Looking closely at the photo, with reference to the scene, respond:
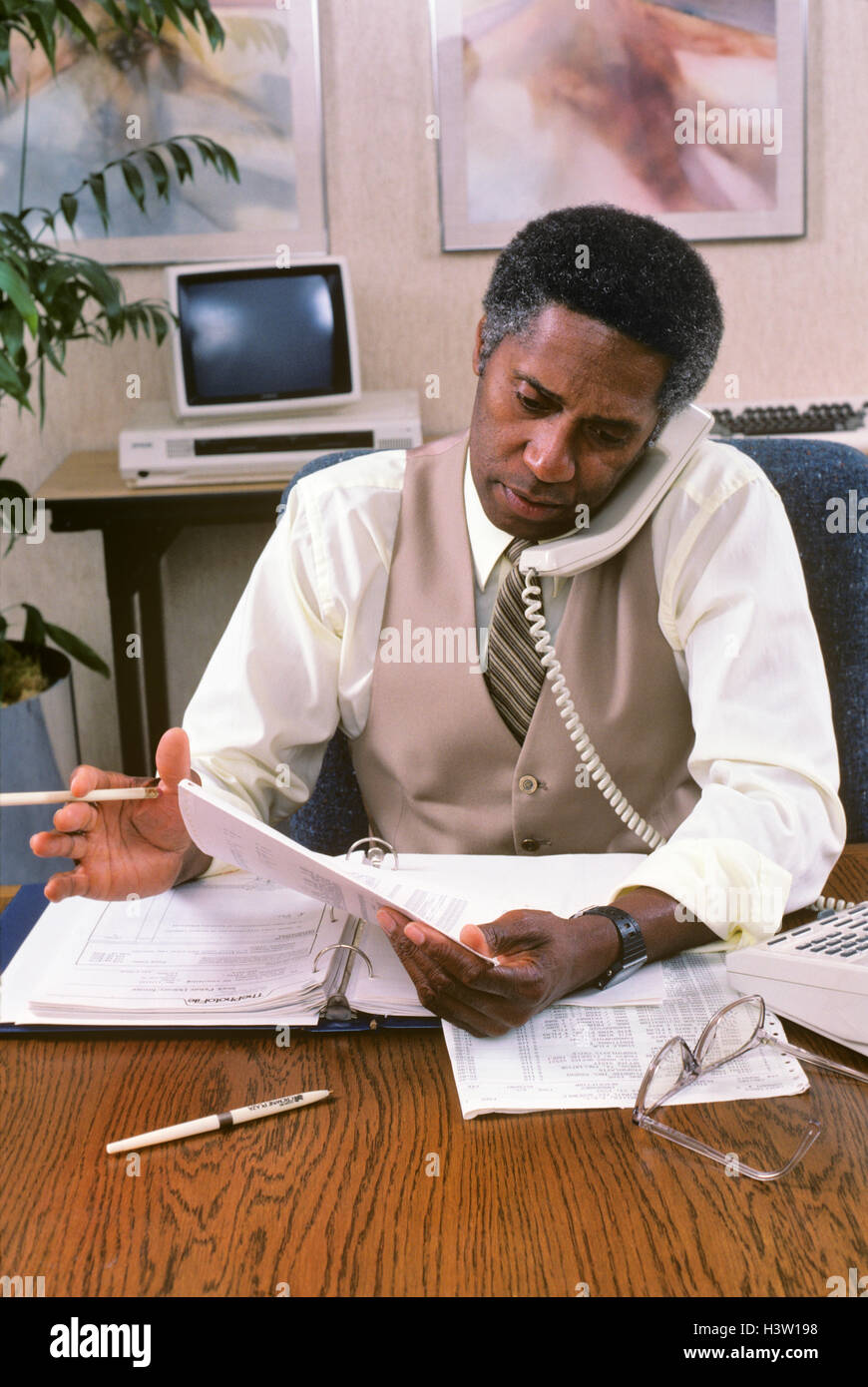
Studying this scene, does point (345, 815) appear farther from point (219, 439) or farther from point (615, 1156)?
point (219, 439)

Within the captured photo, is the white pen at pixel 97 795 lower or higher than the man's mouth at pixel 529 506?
lower

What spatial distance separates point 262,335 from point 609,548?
1.66m

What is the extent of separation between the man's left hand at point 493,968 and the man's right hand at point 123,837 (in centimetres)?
26

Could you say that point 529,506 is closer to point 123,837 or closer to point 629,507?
point 629,507

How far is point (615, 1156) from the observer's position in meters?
0.79

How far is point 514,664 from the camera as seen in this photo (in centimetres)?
132

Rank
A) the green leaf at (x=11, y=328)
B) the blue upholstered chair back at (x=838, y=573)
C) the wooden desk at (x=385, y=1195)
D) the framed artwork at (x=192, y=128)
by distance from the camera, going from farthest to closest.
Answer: the framed artwork at (x=192, y=128) < the green leaf at (x=11, y=328) < the blue upholstered chair back at (x=838, y=573) < the wooden desk at (x=385, y=1195)

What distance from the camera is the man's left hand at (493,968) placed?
89 cm

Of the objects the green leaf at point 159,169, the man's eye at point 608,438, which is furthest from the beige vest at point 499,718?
the green leaf at point 159,169

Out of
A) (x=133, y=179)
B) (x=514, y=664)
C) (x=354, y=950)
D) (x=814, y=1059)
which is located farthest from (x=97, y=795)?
(x=133, y=179)

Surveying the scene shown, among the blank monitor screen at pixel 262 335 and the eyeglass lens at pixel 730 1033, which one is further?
the blank monitor screen at pixel 262 335

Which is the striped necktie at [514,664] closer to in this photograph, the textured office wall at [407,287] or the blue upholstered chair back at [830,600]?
the blue upholstered chair back at [830,600]

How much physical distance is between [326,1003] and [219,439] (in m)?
1.89

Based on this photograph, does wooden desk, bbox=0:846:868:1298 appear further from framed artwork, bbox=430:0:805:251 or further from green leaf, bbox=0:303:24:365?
framed artwork, bbox=430:0:805:251
